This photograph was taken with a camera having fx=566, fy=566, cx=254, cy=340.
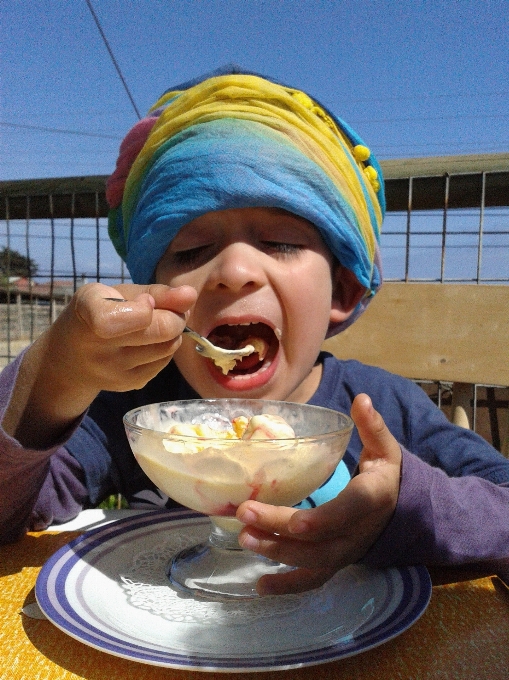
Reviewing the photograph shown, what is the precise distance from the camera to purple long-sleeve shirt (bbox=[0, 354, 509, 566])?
1.86 feet

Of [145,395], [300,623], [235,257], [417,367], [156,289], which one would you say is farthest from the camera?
[417,367]

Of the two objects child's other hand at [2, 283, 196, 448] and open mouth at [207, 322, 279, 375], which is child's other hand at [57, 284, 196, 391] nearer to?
child's other hand at [2, 283, 196, 448]

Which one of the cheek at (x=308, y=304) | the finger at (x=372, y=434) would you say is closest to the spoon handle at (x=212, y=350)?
the cheek at (x=308, y=304)

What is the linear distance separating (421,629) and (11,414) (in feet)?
1.61

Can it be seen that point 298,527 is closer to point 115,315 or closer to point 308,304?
point 115,315

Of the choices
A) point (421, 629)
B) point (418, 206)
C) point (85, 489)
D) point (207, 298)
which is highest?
point (418, 206)

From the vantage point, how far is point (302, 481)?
54cm

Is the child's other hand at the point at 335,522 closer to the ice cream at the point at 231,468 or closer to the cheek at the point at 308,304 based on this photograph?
the ice cream at the point at 231,468

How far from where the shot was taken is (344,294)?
3.76ft

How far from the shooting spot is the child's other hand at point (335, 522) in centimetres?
47

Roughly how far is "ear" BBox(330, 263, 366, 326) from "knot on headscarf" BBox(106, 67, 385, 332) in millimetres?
61

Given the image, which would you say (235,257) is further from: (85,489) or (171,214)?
(85,489)

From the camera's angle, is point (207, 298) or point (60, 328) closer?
point (60, 328)

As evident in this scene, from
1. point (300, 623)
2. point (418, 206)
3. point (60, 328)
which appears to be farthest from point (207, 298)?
point (418, 206)
